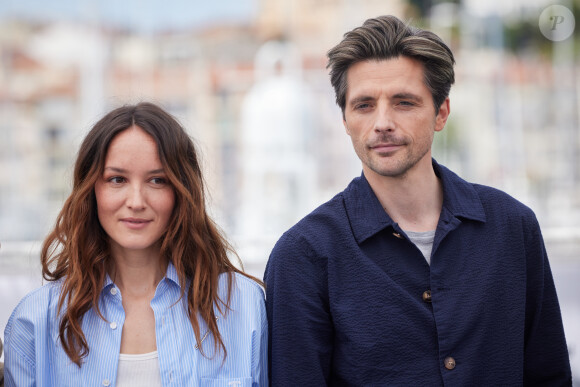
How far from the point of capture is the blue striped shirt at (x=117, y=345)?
1884 millimetres

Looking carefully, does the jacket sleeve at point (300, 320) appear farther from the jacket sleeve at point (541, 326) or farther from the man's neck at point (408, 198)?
the jacket sleeve at point (541, 326)

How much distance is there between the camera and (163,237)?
6.81ft

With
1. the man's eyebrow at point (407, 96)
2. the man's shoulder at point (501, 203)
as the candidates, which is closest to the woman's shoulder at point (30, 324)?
the man's eyebrow at point (407, 96)

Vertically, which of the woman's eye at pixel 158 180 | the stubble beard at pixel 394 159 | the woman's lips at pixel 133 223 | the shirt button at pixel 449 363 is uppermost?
the stubble beard at pixel 394 159

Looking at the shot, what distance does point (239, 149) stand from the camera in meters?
10.3

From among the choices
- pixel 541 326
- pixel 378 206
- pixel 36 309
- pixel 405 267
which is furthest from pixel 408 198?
pixel 36 309

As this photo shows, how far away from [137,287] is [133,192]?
0.29 meters

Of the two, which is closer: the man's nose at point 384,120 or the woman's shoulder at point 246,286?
the man's nose at point 384,120

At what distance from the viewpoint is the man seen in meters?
1.81

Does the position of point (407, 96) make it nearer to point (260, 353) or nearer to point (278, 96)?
point (260, 353)

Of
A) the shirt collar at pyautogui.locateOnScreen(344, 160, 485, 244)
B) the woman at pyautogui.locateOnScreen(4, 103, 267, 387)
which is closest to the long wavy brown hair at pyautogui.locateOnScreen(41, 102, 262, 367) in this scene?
the woman at pyautogui.locateOnScreen(4, 103, 267, 387)

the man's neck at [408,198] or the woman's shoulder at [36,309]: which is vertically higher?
the man's neck at [408,198]

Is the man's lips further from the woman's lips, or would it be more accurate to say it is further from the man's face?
the woman's lips

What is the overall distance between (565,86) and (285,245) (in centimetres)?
1037
